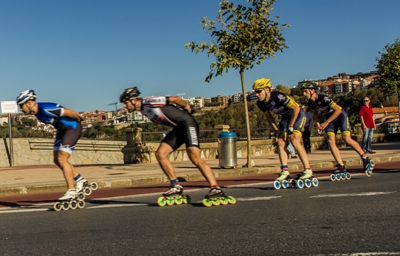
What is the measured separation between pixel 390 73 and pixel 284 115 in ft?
95.3

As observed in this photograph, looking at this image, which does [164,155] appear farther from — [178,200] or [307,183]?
[307,183]

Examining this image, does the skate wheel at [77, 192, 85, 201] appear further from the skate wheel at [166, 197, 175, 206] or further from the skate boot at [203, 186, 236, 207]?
the skate boot at [203, 186, 236, 207]

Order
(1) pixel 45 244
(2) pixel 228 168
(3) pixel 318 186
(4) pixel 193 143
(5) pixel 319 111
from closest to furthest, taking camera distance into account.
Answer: (1) pixel 45 244 → (4) pixel 193 143 → (3) pixel 318 186 → (5) pixel 319 111 → (2) pixel 228 168

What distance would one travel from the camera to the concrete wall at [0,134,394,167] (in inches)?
898

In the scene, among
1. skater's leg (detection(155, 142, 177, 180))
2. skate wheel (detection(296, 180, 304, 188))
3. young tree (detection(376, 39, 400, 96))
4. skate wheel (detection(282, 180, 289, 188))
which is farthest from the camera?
young tree (detection(376, 39, 400, 96))

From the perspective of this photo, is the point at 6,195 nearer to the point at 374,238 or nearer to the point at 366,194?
the point at 366,194

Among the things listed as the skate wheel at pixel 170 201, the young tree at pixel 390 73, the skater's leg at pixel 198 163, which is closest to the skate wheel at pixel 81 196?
the skate wheel at pixel 170 201

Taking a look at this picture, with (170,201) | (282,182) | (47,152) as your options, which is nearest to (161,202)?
(170,201)

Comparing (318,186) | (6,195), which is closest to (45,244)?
(318,186)

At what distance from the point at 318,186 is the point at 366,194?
1.80m

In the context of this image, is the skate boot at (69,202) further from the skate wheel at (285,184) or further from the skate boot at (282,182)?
the skate wheel at (285,184)

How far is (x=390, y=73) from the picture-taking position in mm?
36625

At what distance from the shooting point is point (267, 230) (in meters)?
5.50

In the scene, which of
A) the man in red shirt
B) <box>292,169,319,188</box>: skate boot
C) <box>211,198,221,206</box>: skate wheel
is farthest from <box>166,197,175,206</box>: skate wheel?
the man in red shirt
